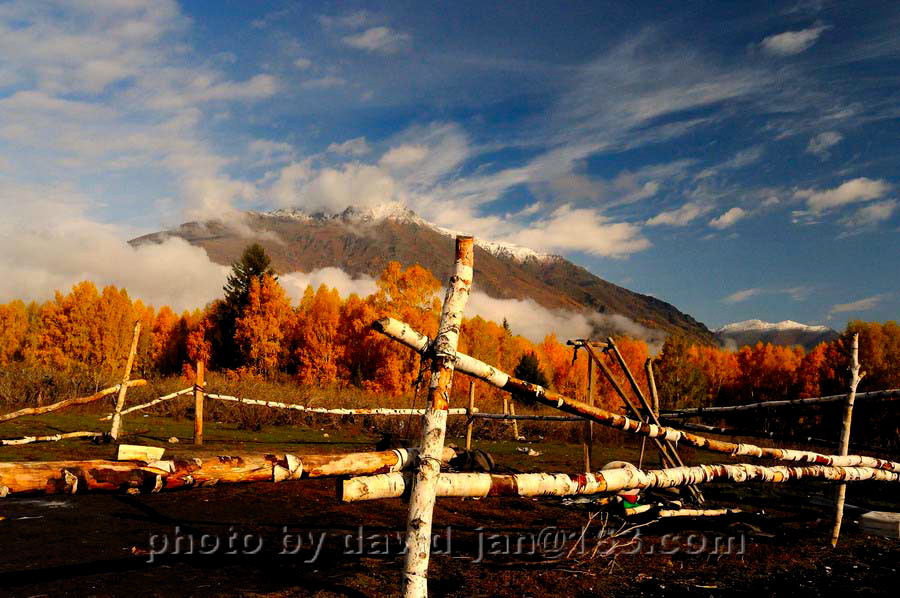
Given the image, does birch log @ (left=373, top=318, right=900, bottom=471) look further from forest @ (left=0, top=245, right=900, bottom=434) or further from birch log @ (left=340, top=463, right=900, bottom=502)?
forest @ (left=0, top=245, right=900, bottom=434)

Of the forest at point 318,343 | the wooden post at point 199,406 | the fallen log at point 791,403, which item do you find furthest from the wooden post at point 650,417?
the forest at point 318,343

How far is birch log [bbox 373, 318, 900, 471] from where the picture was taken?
13.1 feet

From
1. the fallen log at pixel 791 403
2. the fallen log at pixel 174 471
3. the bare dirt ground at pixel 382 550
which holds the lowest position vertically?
the bare dirt ground at pixel 382 550

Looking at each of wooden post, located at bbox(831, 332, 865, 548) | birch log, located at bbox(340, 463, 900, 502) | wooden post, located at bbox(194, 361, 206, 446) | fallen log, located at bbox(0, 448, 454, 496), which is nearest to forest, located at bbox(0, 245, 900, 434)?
wooden post, located at bbox(194, 361, 206, 446)

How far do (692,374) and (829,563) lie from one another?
56469mm

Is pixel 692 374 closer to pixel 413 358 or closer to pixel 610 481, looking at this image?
pixel 413 358

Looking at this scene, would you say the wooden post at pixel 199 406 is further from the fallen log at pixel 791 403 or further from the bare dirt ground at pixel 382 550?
the fallen log at pixel 791 403

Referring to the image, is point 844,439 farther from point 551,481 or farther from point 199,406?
point 199,406

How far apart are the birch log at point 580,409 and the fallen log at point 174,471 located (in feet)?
3.15

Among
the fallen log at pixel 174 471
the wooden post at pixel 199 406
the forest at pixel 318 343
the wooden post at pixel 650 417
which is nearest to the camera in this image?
the fallen log at pixel 174 471

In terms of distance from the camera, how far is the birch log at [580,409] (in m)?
4.01

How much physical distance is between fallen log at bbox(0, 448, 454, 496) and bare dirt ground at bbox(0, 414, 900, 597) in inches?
57.6

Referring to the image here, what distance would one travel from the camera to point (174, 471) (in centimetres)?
360

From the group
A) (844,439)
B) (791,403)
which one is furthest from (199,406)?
(844,439)
